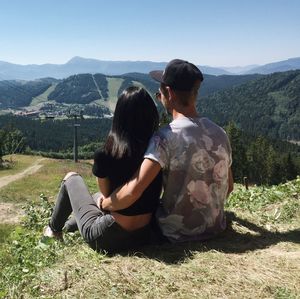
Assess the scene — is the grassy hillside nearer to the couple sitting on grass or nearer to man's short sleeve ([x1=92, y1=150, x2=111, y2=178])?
the couple sitting on grass

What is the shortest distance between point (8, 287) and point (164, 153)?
7.01 feet

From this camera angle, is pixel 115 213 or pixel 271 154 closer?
pixel 115 213

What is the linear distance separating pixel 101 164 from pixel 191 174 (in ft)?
3.40

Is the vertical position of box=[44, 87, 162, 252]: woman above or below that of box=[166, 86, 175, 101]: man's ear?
below

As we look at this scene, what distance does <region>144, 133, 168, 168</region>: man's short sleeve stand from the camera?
189 inches

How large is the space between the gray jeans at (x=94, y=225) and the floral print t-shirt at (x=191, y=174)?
40 cm

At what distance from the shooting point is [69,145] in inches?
6634

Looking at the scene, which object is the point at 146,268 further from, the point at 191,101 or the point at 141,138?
the point at 191,101

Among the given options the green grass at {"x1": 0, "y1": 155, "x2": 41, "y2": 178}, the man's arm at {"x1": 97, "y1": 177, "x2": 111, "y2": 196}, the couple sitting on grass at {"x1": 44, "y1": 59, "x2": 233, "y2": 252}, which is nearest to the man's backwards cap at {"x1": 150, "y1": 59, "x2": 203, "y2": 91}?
the couple sitting on grass at {"x1": 44, "y1": 59, "x2": 233, "y2": 252}

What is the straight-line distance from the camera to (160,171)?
16.8 ft

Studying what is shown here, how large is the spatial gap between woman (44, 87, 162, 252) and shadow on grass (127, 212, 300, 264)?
0.30 meters

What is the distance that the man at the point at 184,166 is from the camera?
4.85 metres

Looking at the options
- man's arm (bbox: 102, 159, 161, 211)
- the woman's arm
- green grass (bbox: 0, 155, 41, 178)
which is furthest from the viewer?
green grass (bbox: 0, 155, 41, 178)

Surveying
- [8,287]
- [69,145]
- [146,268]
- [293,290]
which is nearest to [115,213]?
[146,268]
